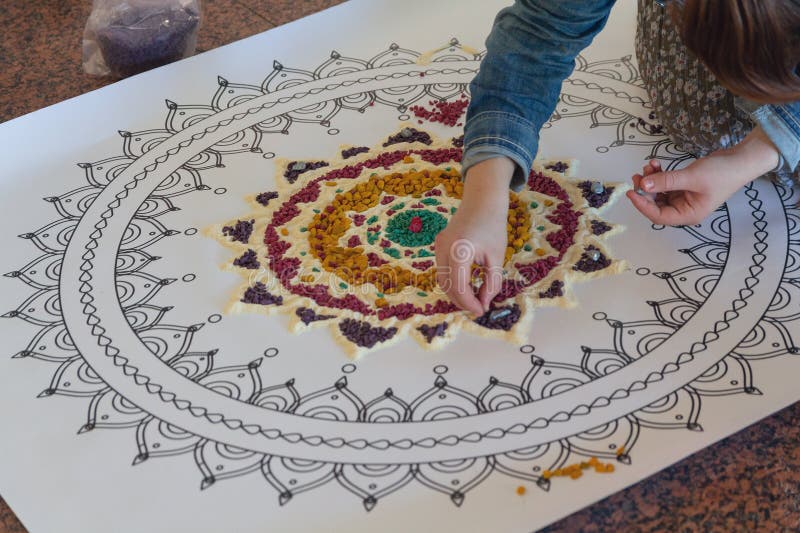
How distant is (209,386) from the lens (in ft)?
2.42

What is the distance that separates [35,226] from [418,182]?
424 mm

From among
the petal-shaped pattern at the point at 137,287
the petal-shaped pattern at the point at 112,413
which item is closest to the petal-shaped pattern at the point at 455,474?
the petal-shaped pattern at the point at 112,413

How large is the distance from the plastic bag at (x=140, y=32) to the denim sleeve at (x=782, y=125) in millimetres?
789

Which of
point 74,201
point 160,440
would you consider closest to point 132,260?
point 74,201

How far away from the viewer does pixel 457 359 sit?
740 millimetres

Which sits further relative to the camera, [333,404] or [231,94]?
[231,94]

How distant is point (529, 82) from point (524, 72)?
0.01 metres

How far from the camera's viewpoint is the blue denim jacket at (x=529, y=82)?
78 centimetres

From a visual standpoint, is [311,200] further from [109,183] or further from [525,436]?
[525,436]

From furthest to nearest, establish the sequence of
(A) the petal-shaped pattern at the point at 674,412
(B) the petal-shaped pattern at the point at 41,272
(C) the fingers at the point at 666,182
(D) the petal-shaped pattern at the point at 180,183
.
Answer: (D) the petal-shaped pattern at the point at 180,183 → (B) the petal-shaped pattern at the point at 41,272 → (C) the fingers at the point at 666,182 → (A) the petal-shaped pattern at the point at 674,412

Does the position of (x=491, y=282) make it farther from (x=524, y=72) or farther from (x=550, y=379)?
(x=524, y=72)

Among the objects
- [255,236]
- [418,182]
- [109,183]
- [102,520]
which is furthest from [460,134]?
[102,520]

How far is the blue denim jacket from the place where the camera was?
779 millimetres

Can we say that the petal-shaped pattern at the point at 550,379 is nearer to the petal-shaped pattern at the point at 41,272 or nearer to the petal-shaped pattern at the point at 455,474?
the petal-shaped pattern at the point at 455,474
